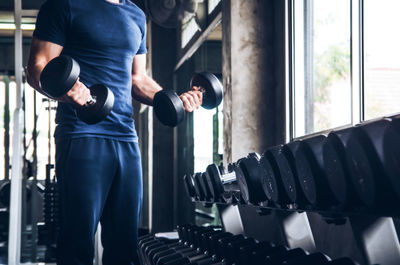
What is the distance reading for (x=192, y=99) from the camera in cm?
164

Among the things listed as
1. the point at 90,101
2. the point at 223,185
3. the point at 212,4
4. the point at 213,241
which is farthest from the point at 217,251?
the point at 212,4

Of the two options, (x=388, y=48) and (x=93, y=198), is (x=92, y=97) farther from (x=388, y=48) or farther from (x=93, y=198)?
(x=388, y=48)

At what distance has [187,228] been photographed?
2463 millimetres

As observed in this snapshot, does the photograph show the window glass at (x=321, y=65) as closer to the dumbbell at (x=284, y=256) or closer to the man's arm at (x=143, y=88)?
the man's arm at (x=143, y=88)

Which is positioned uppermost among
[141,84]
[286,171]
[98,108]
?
[141,84]

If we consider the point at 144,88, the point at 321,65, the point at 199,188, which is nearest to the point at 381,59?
the point at 321,65

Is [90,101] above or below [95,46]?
below

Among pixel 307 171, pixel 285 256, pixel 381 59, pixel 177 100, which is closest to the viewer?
pixel 307 171

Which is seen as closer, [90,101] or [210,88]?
[90,101]

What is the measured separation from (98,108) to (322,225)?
943 millimetres

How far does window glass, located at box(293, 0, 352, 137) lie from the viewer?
205 centimetres

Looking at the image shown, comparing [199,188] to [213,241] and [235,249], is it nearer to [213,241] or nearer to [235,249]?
[213,241]

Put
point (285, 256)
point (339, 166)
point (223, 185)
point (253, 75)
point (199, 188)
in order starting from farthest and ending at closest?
point (253, 75)
point (199, 188)
point (223, 185)
point (285, 256)
point (339, 166)

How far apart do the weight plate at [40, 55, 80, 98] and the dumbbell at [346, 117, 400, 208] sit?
0.65 m
